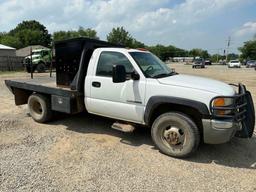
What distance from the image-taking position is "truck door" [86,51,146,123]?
205 inches

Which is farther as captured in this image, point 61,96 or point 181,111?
point 61,96

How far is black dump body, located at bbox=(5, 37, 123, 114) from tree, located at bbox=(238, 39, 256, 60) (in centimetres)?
8730

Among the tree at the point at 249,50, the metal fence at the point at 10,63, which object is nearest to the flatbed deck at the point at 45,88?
the metal fence at the point at 10,63

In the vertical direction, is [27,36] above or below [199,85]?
above

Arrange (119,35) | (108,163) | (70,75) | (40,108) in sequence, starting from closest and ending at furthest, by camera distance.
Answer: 1. (108,163)
2. (70,75)
3. (40,108)
4. (119,35)

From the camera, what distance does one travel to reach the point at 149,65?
557 centimetres

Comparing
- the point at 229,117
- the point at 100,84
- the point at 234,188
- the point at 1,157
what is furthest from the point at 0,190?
the point at 229,117

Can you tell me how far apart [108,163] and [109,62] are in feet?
6.87

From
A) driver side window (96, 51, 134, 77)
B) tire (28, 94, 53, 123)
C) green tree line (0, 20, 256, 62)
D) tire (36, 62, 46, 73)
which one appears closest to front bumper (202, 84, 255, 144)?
driver side window (96, 51, 134, 77)

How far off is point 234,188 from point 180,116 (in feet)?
4.74

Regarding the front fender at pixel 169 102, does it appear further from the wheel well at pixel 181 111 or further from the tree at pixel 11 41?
the tree at pixel 11 41

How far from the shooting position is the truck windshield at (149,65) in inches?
Result: 209

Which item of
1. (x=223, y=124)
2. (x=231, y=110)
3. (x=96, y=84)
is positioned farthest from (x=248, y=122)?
(x=96, y=84)

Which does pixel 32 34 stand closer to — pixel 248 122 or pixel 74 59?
pixel 74 59
